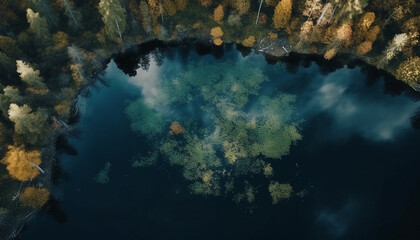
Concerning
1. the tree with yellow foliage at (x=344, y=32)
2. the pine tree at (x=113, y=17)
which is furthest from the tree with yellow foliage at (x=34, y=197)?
the tree with yellow foliage at (x=344, y=32)

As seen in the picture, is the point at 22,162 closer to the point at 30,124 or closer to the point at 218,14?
the point at 30,124

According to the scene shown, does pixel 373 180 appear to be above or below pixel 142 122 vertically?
above

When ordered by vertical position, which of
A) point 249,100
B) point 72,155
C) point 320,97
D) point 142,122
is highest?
point 320,97

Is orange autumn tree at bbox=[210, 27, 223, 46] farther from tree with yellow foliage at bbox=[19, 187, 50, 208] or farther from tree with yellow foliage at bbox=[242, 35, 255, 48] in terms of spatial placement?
tree with yellow foliage at bbox=[19, 187, 50, 208]

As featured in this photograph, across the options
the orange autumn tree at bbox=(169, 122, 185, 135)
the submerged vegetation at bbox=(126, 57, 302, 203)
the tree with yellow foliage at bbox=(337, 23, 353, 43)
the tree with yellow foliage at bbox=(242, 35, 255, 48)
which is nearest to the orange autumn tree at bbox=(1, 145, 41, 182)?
the submerged vegetation at bbox=(126, 57, 302, 203)

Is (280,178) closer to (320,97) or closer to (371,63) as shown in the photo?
(320,97)

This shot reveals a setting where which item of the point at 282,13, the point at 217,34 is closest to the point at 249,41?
the point at 217,34

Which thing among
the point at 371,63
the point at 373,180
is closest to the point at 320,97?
the point at 371,63

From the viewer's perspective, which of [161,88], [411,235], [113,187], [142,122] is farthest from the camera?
[161,88]
